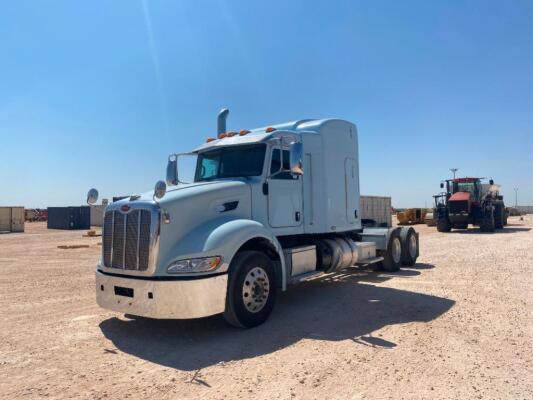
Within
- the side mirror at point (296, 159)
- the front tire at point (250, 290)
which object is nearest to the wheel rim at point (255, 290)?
the front tire at point (250, 290)

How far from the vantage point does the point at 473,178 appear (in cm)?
2811

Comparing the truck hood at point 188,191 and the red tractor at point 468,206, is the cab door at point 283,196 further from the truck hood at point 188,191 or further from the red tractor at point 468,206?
the red tractor at point 468,206

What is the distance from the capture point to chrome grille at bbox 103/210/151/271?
5512 mm

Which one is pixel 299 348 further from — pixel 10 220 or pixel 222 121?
pixel 10 220

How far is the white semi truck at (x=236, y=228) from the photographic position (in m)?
5.40

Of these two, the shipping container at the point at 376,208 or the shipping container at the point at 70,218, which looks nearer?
the shipping container at the point at 376,208

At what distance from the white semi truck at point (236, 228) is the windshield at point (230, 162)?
2 cm

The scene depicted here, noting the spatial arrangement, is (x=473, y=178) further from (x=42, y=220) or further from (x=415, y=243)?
(x=42, y=220)

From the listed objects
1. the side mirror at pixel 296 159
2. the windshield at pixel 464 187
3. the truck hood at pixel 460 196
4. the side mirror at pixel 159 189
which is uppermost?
the windshield at pixel 464 187

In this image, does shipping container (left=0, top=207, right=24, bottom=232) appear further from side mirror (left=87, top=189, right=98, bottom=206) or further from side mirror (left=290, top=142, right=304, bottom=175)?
side mirror (left=290, top=142, right=304, bottom=175)

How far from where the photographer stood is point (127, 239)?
5.72 metres

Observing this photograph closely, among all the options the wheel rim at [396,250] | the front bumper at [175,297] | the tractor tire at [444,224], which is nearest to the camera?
the front bumper at [175,297]

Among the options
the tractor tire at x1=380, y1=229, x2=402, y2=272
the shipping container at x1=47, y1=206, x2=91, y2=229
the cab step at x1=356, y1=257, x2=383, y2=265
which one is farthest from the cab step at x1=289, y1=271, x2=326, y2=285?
the shipping container at x1=47, y1=206, x2=91, y2=229

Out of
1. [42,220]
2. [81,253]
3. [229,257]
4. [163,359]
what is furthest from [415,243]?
[42,220]
